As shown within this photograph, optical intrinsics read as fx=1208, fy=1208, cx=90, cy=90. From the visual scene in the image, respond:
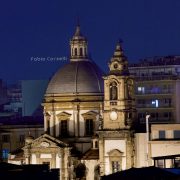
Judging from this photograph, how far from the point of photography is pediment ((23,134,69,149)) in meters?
120

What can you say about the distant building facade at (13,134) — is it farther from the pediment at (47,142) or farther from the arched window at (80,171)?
the arched window at (80,171)

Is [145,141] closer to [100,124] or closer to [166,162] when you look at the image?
[100,124]

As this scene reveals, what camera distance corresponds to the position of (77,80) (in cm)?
12406

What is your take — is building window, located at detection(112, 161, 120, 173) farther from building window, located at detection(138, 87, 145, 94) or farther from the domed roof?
building window, located at detection(138, 87, 145, 94)

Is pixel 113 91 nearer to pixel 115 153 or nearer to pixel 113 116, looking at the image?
pixel 113 116

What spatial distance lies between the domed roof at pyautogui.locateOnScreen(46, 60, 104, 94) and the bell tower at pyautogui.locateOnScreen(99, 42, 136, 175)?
8.24 metres

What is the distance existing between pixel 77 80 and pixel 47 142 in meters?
7.99

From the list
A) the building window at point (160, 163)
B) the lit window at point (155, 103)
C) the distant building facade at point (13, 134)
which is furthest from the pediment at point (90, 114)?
the building window at point (160, 163)

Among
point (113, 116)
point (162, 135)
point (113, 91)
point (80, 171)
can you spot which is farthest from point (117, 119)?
point (80, 171)

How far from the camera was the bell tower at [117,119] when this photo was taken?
114 meters

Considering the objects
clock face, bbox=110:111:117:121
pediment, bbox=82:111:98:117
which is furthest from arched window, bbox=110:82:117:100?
pediment, bbox=82:111:98:117

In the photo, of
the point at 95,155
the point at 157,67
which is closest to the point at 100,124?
the point at 95,155

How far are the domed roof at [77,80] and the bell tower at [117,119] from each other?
824cm

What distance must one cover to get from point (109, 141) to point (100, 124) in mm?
3623
